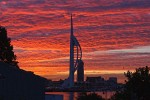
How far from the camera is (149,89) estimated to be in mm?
A: 42719

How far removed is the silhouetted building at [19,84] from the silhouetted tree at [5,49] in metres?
17.8

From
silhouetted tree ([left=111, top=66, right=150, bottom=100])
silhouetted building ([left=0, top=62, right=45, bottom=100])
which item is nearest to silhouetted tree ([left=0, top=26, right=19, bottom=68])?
silhouetted building ([left=0, top=62, right=45, bottom=100])

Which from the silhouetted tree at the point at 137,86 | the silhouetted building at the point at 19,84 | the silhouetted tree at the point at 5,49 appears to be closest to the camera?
the silhouetted tree at the point at 137,86

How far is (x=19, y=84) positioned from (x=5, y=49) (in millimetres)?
21776

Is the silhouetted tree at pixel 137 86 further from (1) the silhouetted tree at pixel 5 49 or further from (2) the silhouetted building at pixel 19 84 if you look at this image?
(1) the silhouetted tree at pixel 5 49

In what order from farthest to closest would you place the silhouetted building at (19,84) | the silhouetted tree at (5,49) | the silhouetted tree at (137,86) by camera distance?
1. the silhouetted tree at (5,49)
2. the silhouetted building at (19,84)
3. the silhouetted tree at (137,86)

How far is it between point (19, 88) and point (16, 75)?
1.31 meters

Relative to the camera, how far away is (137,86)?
140 feet

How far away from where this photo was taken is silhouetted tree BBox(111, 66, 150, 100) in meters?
42.7

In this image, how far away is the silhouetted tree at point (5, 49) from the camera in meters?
68.2

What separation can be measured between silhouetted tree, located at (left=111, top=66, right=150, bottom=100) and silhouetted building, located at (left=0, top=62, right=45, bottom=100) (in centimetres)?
938

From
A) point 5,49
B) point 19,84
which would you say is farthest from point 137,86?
point 5,49

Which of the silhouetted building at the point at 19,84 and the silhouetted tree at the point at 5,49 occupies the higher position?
the silhouetted tree at the point at 5,49

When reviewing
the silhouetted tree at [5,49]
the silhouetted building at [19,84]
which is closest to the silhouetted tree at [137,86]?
the silhouetted building at [19,84]
